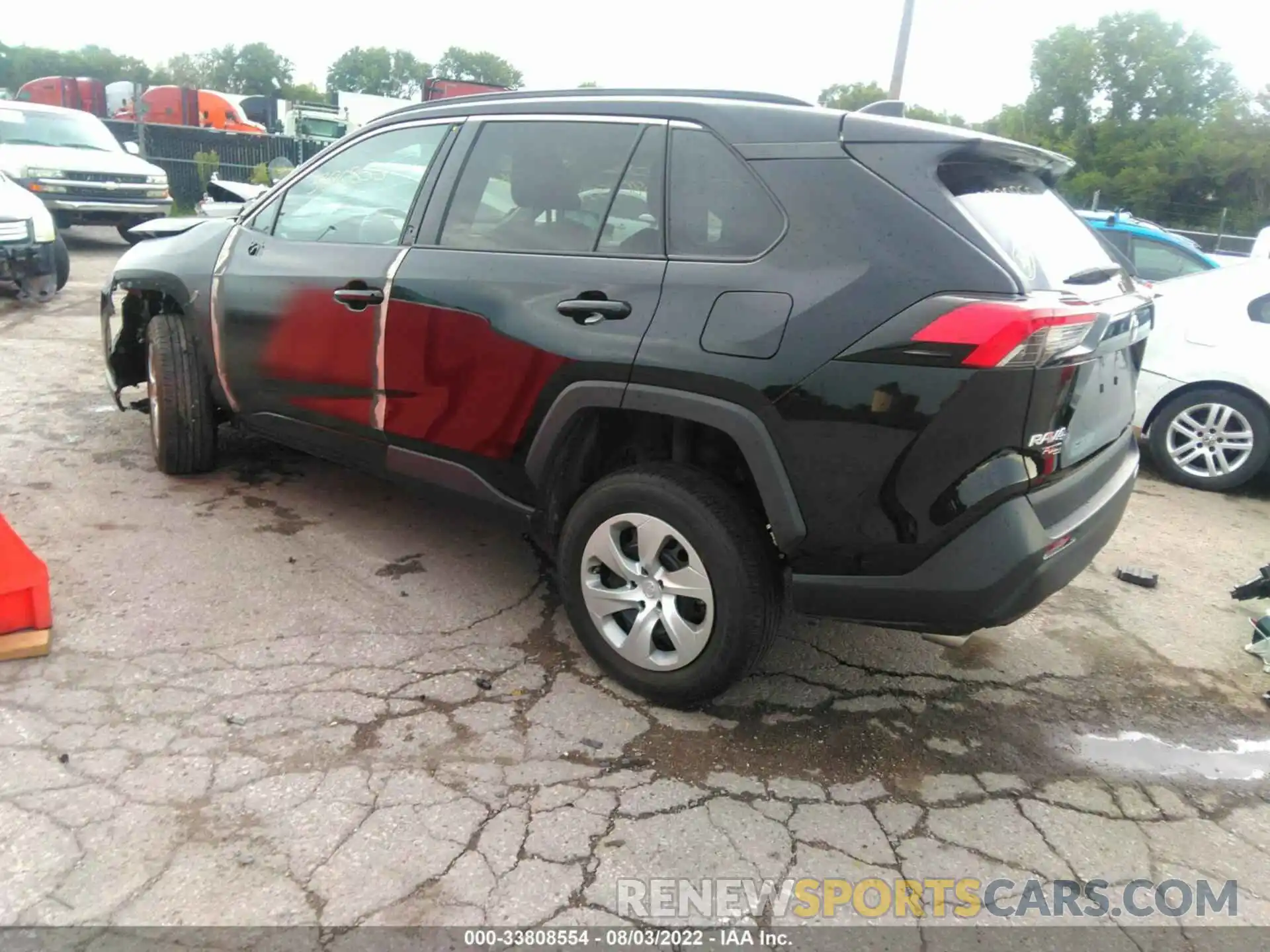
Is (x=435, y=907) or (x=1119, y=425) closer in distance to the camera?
(x=435, y=907)

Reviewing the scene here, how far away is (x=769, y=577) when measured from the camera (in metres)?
2.79

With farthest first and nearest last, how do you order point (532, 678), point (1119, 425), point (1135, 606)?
1. point (1135, 606)
2. point (532, 678)
3. point (1119, 425)

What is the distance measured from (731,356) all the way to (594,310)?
0.51 m

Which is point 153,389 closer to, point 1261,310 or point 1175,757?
point 1175,757

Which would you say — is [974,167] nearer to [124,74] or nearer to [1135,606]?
[1135,606]

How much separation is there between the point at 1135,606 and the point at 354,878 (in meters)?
3.37

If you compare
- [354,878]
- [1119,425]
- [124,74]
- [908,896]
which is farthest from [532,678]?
[124,74]

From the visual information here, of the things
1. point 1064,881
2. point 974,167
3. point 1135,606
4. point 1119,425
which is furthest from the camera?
point 1135,606

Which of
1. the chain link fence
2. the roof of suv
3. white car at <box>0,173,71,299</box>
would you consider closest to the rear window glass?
the roof of suv

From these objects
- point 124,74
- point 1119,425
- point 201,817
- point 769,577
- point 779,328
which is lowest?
point 201,817

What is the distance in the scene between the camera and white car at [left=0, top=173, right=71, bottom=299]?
851 centimetres

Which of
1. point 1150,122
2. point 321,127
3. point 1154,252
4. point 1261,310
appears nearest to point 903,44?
point 1154,252

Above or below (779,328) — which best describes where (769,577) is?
below

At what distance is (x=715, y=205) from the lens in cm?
281
